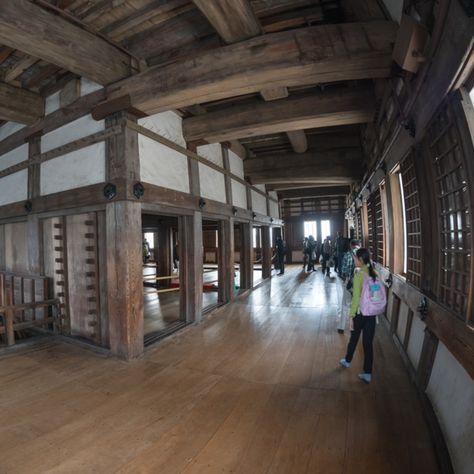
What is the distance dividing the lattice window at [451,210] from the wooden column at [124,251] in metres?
3.10

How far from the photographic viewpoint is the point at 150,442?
6.26 feet

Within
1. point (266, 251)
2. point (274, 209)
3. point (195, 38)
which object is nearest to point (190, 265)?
point (195, 38)

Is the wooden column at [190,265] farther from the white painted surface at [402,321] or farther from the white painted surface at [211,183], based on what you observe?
the white painted surface at [402,321]

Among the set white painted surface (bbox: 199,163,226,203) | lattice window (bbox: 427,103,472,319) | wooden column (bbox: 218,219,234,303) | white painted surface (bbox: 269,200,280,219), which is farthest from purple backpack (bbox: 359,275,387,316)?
white painted surface (bbox: 269,200,280,219)

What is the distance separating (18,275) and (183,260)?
2946 millimetres

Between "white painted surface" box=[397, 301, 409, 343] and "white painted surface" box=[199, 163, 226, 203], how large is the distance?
358cm

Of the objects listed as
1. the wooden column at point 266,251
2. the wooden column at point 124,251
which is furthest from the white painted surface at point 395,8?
the wooden column at point 266,251

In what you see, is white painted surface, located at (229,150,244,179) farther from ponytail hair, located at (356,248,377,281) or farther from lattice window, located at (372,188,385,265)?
ponytail hair, located at (356,248,377,281)

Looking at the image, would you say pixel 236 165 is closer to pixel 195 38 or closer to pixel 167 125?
pixel 167 125

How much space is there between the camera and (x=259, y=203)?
8.48 m

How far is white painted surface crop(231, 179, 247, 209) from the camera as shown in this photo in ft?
21.1

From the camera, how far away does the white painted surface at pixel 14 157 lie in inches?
188

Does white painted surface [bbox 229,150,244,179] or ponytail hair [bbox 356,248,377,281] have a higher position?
white painted surface [bbox 229,150,244,179]

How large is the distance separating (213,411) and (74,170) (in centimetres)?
361
